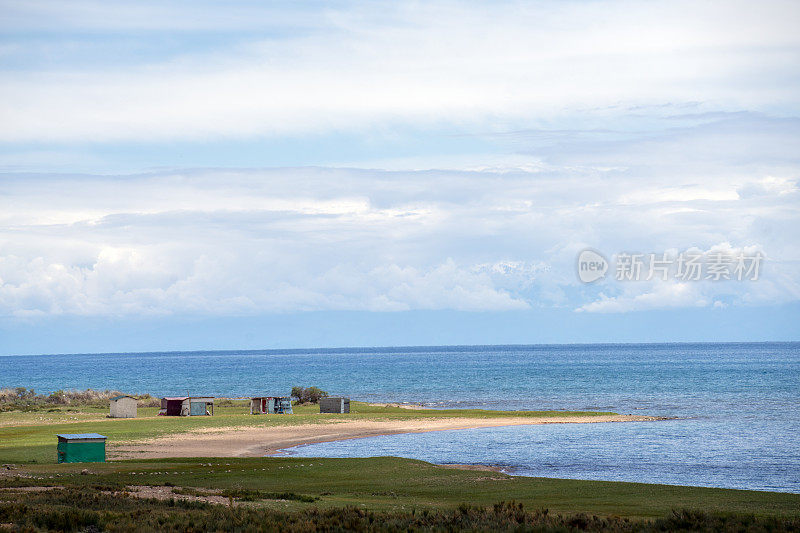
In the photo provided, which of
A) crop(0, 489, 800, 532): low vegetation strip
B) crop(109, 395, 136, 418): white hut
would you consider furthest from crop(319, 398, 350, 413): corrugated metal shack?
crop(0, 489, 800, 532): low vegetation strip

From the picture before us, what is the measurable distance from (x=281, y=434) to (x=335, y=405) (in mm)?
15405

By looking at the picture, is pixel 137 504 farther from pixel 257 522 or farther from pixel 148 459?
pixel 148 459

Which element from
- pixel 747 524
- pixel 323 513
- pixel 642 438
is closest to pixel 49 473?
pixel 323 513

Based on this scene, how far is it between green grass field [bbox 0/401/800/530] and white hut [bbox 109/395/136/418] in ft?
67.2

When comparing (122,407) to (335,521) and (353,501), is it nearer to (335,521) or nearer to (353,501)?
(353,501)

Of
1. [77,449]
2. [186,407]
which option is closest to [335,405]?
[186,407]

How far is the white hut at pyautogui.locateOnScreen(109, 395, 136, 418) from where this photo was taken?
213 feet

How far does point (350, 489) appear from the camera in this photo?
28656mm

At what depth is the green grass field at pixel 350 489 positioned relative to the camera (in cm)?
2080

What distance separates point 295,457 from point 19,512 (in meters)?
23.4

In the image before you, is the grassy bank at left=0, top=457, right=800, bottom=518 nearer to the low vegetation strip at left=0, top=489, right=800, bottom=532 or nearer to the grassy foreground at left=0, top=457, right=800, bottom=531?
the grassy foreground at left=0, top=457, right=800, bottom=531

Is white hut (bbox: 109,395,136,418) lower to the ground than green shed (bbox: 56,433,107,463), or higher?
Answer: lower

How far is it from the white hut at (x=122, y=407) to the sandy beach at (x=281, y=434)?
1329 centimetres

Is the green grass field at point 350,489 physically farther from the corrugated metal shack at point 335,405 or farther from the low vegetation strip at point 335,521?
the corrugated metal shack at point 335,405
